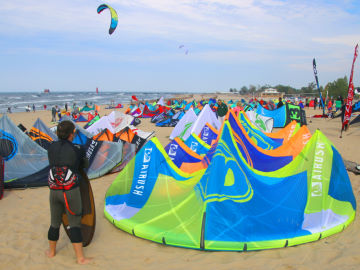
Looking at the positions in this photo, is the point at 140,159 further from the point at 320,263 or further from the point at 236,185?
the point at 320,263

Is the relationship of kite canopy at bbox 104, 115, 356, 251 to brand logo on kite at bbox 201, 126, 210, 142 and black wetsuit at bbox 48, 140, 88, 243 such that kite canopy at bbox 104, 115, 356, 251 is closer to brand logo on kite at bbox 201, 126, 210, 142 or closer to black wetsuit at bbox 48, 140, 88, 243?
black wetsuit at bbox 48, 140, 88, 243

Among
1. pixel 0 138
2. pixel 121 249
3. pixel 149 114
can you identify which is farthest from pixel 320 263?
pixel 149 114

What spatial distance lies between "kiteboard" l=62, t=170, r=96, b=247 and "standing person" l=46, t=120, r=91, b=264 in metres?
0.23

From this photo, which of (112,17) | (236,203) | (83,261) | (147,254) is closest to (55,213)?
(83,261)

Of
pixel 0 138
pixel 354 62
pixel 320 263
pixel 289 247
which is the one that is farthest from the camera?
pixel 354 62

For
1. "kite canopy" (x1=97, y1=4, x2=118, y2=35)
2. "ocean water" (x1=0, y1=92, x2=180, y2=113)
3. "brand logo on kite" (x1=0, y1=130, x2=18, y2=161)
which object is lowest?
"brand logo on kite" (x1=0, y1=130, x2=18, y2=161)

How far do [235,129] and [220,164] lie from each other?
1359 mm

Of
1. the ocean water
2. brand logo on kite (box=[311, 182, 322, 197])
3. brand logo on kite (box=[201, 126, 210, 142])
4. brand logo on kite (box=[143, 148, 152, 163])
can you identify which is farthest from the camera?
the ocean water

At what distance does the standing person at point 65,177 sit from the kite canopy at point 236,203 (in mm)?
966

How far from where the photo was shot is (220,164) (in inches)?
148

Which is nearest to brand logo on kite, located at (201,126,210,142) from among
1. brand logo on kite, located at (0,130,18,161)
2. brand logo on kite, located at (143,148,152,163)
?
brand logo on kite, located at (143,148,152,163)

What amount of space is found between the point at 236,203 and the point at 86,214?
72.5 inches

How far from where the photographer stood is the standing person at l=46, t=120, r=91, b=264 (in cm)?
302

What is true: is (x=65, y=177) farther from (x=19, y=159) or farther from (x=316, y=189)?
(x=19, y=159)
